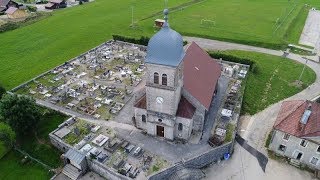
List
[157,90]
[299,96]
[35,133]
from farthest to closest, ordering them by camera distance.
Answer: [299,96] < [35,133] < [157,90]

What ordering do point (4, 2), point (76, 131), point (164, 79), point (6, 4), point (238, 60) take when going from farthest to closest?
point (4, 2) → point (6, 4) → point (238, 60) → point (76, 131) → point (164, 79)

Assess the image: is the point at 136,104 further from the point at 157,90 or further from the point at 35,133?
the point at 35,133

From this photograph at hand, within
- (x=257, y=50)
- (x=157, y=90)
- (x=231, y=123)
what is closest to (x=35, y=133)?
(x=157, y=90)

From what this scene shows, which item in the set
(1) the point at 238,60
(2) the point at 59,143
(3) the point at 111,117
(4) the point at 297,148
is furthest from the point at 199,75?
(2) the point at 59,143

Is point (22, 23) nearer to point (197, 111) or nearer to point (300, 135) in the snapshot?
point (197, 111)

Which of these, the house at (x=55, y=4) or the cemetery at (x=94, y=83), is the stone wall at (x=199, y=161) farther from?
the house at (x=55, y=4)

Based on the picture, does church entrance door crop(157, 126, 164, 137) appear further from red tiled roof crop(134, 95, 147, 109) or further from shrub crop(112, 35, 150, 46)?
shrub crop(112, 35, 150, 46)
